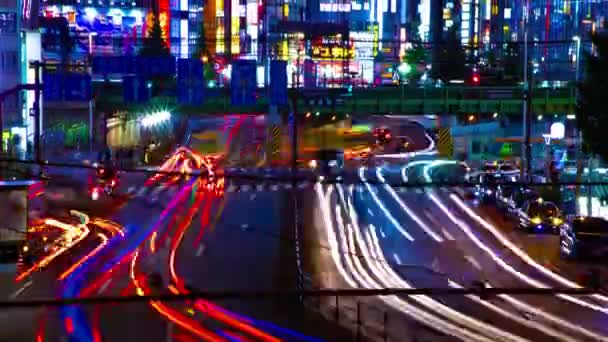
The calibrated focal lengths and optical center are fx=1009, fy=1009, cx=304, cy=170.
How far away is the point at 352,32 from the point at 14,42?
65561 millimetres

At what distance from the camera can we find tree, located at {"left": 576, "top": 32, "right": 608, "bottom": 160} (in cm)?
2109

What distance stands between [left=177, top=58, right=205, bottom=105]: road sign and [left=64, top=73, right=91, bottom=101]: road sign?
238 cm

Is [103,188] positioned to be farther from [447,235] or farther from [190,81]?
[447,235]

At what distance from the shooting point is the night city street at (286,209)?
1274 cm

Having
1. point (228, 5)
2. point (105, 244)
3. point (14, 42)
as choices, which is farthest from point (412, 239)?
point (228, 5)

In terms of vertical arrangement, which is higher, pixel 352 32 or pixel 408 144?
pixel 352 32

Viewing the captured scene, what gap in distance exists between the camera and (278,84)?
27047mm

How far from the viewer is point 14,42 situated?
116 ft

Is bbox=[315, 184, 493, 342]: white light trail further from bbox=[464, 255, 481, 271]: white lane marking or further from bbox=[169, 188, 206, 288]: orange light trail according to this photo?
bbox=[169, 188, 206, 288]: orange light trail

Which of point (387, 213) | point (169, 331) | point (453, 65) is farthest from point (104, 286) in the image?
point (453, 65)

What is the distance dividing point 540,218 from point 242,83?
28.8 feet

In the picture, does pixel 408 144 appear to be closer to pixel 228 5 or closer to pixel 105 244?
pixel 105 244

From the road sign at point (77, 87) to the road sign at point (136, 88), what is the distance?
235 cm

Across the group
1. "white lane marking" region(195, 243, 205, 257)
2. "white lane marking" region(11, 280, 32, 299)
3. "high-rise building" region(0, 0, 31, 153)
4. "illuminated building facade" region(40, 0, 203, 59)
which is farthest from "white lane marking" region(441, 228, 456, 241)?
"illuminated building facade" region(40, 0, 203, 59)
